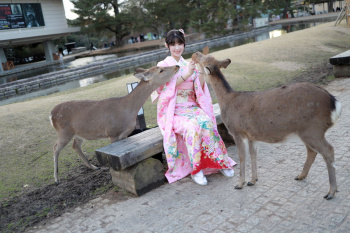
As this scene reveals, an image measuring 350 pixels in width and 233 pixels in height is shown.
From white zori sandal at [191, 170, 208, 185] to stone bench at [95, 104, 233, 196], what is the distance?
383 mm

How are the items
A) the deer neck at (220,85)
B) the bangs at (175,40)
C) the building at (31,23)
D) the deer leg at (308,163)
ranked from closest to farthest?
the deer leg at (308,163) → the deer neck at (220,85) → the bangs at (175,40) → the building at (31,23)

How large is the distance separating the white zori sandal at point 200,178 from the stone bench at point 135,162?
1.26ft

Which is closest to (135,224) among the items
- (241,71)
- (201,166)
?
(201,166)

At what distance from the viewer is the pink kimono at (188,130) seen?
150 inches

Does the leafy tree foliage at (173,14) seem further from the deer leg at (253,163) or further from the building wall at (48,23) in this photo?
the deer leg at (253,163)

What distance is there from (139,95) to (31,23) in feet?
92.1

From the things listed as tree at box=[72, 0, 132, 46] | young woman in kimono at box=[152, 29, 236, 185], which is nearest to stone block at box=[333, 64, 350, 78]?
young woman in kimono at box=[152, 29, 236, 185]

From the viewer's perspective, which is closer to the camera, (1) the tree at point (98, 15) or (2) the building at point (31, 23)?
(2) the building at point (31, 23)

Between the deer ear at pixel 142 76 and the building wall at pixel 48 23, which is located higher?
the building wall at pixel 48 23

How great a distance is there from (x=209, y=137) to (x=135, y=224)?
1.31 meters

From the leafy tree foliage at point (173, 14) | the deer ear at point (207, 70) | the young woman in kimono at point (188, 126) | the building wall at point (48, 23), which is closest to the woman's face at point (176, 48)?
the young woman in kimono at point (188, 126)

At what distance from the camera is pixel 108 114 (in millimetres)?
4070

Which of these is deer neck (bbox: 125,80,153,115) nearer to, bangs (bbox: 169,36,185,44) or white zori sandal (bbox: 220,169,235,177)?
bangs (bbox: 169,36,185,44)

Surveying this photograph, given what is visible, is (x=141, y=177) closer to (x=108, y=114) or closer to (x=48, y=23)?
(x=108, y=114)
